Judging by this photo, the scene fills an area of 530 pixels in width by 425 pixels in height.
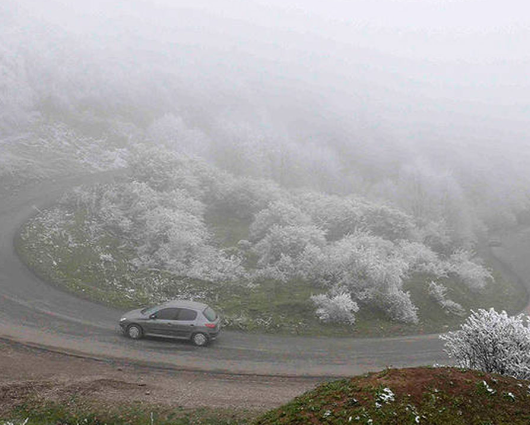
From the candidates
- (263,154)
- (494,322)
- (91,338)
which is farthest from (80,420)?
(263,154)

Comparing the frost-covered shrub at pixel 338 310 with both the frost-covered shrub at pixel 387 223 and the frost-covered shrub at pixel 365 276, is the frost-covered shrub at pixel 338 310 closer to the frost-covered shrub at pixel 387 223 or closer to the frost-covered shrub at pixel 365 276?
the frost-covered shrub at pixel 365 276

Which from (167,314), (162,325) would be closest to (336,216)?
(167,314)

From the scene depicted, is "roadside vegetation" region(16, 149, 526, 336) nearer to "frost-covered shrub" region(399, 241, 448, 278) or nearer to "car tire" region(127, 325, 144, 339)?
"frost-covered shrub" region(399, 241, 448, 278)

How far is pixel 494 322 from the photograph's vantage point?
11477 mm

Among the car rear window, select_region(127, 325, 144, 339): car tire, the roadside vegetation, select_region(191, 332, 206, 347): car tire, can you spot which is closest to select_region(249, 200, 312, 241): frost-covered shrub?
the roadside vegetation

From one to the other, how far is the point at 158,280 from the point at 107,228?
816 centimetres

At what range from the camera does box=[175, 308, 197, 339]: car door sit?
1736 centimetres

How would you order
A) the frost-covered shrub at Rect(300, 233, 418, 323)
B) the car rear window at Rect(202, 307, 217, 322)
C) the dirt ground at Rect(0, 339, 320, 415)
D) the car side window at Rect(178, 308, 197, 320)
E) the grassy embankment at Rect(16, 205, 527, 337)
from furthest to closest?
the frost-covered shrub at Rect(300, 233, 418, 323)
the grassy embankment at Rect(16, 205, 527, 337)
the car rear window at Rect(202, 307, 217, 322)
the car side window at Rect(178, 308, 197, 320)
the dirt ground at Rect(0, 339, 320, 415)

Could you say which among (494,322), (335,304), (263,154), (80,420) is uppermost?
(494,322)

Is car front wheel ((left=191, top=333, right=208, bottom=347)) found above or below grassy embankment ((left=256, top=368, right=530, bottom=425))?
below

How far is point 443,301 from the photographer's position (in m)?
25.6

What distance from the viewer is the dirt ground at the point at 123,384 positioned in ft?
42.1

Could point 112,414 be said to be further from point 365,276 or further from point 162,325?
point 365,276

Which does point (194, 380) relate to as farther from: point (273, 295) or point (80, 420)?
point (273, 295)
